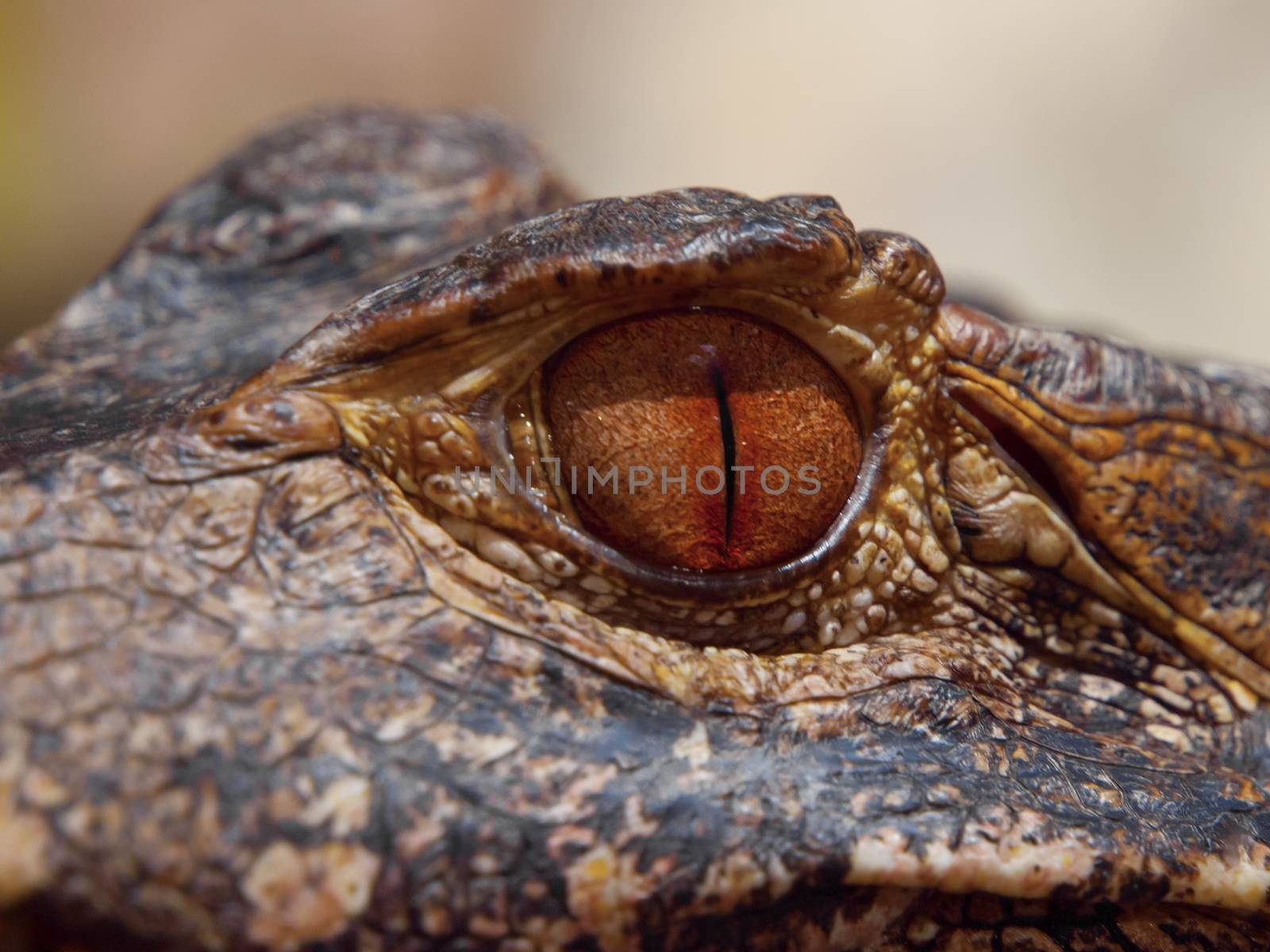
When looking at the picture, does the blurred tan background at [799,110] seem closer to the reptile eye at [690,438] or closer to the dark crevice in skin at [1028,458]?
the dark crevice in skin at [1028,458]

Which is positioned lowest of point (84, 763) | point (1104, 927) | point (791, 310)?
point (1104, 927)

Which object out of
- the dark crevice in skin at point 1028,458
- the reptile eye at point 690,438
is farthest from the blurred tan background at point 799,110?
the reptile eye at point 690,438

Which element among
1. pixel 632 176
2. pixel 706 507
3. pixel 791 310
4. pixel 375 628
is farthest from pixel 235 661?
pixel 632 176

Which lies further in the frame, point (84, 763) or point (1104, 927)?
point (1104, 927)

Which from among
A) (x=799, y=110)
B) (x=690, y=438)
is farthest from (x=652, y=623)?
(x=799, y=110)

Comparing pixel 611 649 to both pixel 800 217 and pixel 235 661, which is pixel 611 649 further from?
pixel 800 217

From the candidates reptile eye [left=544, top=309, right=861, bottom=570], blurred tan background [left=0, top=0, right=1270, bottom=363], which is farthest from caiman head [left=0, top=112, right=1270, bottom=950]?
blurred tan background [left=0, top=0, right=1270, bottom=363]

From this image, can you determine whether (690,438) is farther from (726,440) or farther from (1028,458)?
(1028,458)

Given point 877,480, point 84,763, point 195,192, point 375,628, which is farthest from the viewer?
point 195,192
